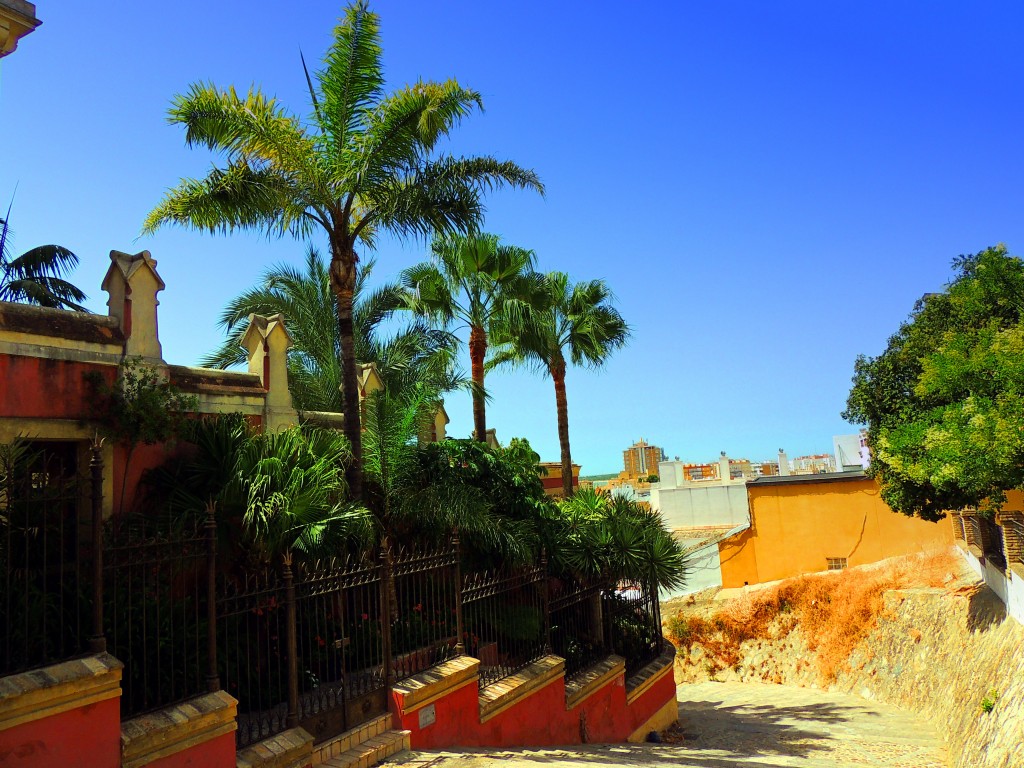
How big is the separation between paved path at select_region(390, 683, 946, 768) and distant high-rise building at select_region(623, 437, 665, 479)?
8040 cm

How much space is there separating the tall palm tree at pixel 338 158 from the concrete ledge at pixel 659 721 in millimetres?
7513

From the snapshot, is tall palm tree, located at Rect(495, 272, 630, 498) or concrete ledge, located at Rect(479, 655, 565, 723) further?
tall palm tree, located at Rect(495, 272, 630, 498)

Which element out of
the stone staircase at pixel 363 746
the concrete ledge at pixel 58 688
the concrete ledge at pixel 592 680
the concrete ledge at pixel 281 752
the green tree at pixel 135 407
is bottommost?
the concrete ledge at pixel 592 680

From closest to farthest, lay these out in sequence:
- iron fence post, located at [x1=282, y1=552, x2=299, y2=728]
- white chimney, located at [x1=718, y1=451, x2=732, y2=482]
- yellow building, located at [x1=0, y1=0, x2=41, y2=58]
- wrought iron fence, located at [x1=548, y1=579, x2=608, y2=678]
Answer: yellow building, located at [x1=0, y1=0, x2=41, y2=58], iron fence post, located at [x1=282, y1=552, x2=299, y2=728], wrought iron fence, located at [x1=548, y1=579, x2=608, y2=678], white chimney, located at [x1=718, y1=451, x2=732, y2=482]

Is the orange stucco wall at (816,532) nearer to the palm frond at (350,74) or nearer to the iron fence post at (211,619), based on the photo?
the palm frond at (350,74)

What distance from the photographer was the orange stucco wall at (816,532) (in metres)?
25.6

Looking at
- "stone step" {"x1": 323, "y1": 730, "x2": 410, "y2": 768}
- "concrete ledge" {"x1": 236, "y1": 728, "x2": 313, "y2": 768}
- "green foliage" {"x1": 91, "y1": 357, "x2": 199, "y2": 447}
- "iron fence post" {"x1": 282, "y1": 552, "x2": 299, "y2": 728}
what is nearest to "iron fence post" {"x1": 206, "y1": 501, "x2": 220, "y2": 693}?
"concrete ledge" {"x1": 236, "y1": 728, "x2": 313, "y2": 768}

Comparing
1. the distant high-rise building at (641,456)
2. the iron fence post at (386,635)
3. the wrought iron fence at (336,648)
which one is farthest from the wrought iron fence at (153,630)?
the distant high-rise building at (641,456)

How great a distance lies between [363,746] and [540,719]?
3.75 m

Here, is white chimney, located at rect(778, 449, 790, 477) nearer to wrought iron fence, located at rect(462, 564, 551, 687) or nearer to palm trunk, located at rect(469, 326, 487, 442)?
palm trunk, located at rect(469, 326, 487, 442)

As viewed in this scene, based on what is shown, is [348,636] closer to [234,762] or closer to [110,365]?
[234,762]

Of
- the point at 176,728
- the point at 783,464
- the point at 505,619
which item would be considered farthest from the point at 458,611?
the point at 783,464

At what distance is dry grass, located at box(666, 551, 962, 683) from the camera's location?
69.3 feet

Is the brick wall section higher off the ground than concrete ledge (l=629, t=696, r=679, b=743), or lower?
higher
